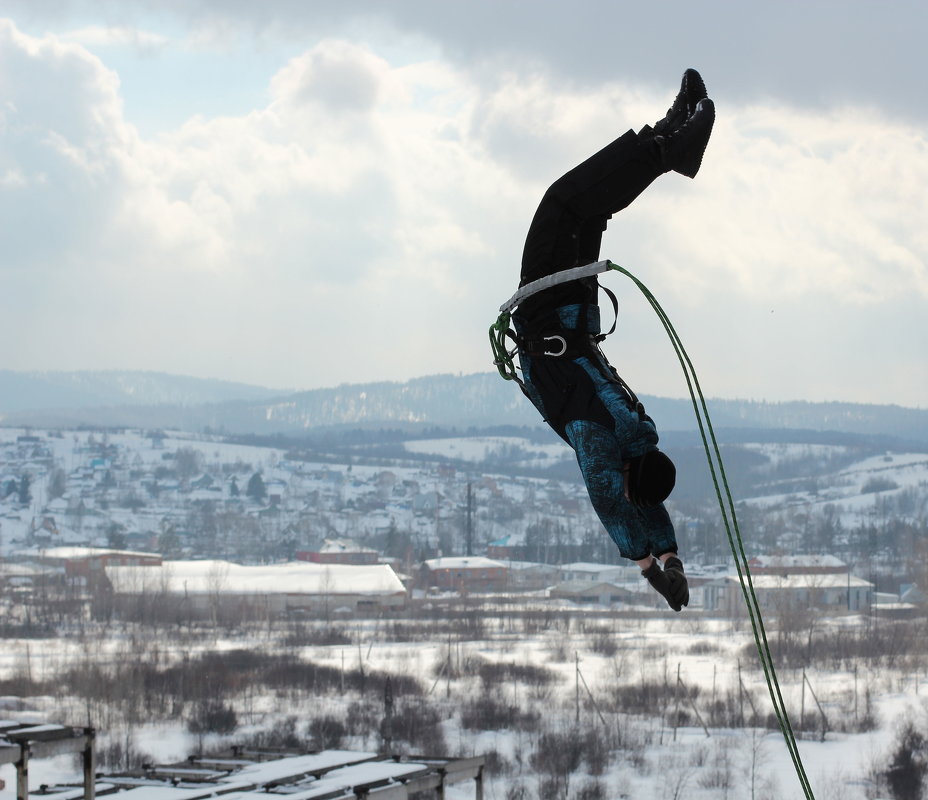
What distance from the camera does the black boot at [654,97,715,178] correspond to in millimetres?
5750

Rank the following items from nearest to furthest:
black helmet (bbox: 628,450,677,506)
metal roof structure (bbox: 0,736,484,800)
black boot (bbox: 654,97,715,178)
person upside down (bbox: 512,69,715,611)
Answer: black helmet (bbox: 628,450,677,506) → person upside down (bbox: 512,69,715,611) → black boot (bbox: 654,97,715,178) → metal roof structure (bbox: 0,736,484,800)

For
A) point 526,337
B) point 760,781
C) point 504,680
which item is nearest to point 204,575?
point 504,680

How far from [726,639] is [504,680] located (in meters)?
26.7

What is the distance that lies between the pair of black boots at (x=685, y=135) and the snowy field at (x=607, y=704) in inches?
1085

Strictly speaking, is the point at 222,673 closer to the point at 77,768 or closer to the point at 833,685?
the point at 77,768

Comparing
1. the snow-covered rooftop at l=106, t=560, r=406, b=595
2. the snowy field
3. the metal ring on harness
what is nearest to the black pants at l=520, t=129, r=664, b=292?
the metal ring on harness

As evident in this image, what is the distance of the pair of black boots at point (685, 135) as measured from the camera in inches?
227

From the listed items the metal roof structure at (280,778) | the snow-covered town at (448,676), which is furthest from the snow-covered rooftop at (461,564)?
the metal roof structure at (280,778)

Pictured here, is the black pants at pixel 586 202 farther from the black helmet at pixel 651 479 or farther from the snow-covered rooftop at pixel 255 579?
the snow-covered rooftop at pixel 255 579

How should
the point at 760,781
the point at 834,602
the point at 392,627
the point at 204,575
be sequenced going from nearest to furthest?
the point at 760,781 < the point at 392,627 < the point at 834,602 < the point at 204,575

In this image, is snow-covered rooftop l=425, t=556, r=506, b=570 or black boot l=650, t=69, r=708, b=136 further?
snow-covered rooftop l=425, t=556, r=506, b=570

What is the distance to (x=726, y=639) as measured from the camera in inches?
4001

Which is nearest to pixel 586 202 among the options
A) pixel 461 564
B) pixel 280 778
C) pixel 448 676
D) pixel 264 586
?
pixel 280 778

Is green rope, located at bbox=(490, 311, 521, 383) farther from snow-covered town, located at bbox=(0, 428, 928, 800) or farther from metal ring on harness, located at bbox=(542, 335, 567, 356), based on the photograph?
snow-covered town, located at bbox=(0, 428, 928, 800)
